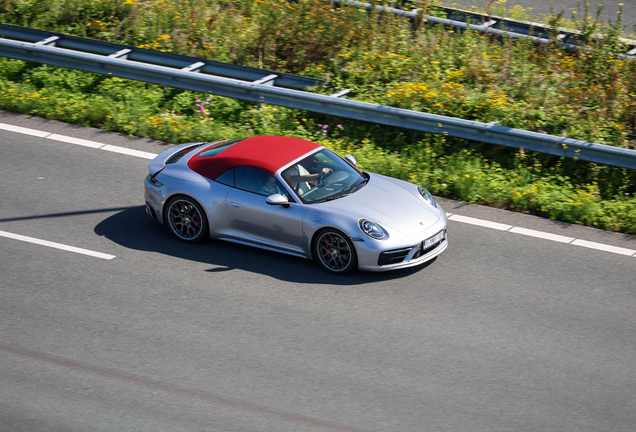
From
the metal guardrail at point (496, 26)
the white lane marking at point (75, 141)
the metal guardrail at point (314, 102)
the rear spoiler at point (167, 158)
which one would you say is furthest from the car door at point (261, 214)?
the metal guardrail at point (496, 26)

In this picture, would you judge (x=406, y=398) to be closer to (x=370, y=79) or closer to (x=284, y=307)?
(x=284, y=307)

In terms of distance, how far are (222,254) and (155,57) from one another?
246 inches

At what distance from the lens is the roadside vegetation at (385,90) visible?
428 inches

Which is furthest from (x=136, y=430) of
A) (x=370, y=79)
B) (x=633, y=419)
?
(x=370, y=79)

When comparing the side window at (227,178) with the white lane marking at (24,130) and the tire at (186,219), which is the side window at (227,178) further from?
the white lane marking at (24,130)

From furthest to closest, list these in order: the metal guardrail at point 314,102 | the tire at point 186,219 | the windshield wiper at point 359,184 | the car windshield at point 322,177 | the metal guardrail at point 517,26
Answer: the metal guardrail at point 517,26 → the metal guardrail at point 314,102 → the tire at point 186,219 → the windshield wiper at point 359,184 → the car windshield at point 322,177

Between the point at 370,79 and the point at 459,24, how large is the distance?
2.82 meters

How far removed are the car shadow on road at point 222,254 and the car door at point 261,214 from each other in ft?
0.78

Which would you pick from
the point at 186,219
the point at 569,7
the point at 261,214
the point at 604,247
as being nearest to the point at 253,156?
the point at 261,214

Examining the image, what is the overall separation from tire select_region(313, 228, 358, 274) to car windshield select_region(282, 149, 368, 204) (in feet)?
1.54

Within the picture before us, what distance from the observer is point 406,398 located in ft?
21.4

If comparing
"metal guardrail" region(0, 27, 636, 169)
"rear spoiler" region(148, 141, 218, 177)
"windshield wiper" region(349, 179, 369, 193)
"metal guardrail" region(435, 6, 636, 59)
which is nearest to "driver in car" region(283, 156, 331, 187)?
"windshield wiper" region(349, 179, 369, 193)

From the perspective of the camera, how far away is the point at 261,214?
8742mm

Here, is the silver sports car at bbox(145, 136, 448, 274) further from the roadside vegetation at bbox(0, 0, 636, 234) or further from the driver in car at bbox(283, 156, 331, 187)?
the roadside vegetation at bbox(0, 0, 636, 234)
